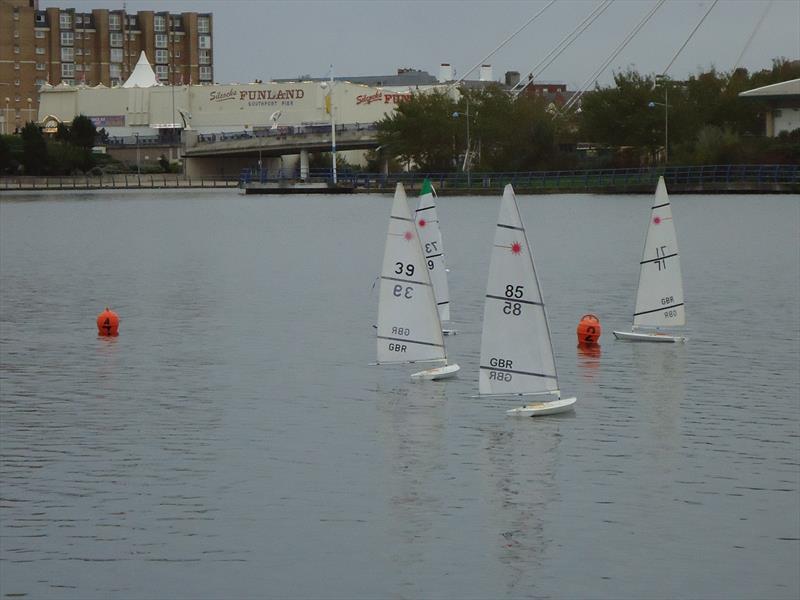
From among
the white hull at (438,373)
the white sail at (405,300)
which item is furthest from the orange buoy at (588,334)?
the white sail at (405,300)

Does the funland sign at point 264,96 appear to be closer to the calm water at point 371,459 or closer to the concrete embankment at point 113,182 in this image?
the concrete embankment at point 113,182

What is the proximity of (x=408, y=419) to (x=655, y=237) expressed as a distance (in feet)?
37.3

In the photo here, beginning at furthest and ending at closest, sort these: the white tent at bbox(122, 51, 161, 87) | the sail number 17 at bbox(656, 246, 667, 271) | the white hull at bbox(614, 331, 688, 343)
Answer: the white tent at bbox(122, 51, 161, 87), the white hull at bbox(614, 331, 688, 343), the sail number 17 at bbox(656, 246, 667, 271)

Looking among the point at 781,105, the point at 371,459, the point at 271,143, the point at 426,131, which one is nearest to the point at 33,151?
the point at 271,143

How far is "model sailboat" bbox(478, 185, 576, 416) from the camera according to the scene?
84.5 feet

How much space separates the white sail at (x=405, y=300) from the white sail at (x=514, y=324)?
347 cm

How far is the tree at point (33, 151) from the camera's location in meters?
160

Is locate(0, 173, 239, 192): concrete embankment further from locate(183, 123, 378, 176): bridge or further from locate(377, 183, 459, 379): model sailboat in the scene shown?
locate(377, 183, 459, 379): model sailboat

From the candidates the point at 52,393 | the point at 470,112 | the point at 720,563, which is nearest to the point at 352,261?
the point at 52,393

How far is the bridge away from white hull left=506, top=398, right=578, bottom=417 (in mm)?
133538

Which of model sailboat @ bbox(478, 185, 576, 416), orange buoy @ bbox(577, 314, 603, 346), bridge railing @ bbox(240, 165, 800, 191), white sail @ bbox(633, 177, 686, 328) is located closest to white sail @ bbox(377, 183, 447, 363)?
model sailboat @ bbox(478, 185, 576, 416)

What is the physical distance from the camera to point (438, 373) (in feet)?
105

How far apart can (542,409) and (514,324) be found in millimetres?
2283

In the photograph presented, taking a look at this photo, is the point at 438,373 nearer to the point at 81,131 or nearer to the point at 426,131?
the point at 426,131
